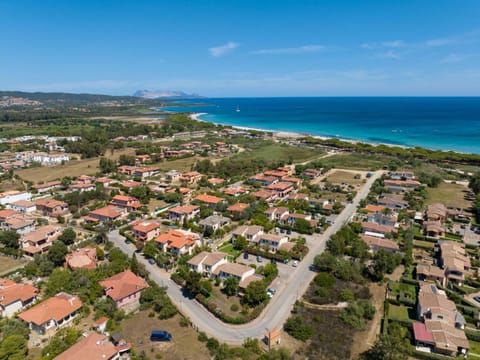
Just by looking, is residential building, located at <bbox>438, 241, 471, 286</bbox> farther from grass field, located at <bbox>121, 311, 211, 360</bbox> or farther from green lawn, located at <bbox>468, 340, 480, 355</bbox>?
grass field, located at <bbox>121, 311, 211, 360</bbox>

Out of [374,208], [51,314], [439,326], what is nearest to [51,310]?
[51,314]

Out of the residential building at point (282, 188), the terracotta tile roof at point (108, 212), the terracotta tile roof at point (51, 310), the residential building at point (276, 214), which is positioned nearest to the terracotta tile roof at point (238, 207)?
the residential building at point (276, 214)

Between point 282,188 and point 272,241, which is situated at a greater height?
point 282,188

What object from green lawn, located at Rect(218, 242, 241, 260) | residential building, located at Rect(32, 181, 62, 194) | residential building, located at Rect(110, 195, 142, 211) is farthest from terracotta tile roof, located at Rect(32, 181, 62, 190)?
green lawn, located at Rect(218, 242, 241, 260)

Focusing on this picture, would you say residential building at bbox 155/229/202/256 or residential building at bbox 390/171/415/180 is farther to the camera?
residential building at bbox 390/171/415/180

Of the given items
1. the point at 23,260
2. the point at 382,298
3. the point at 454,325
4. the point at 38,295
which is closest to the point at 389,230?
the point at 382,298

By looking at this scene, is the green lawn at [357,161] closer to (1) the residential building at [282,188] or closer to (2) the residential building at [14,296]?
(1) the residential building at [282,188]

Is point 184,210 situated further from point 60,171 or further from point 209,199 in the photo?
point 60,171
